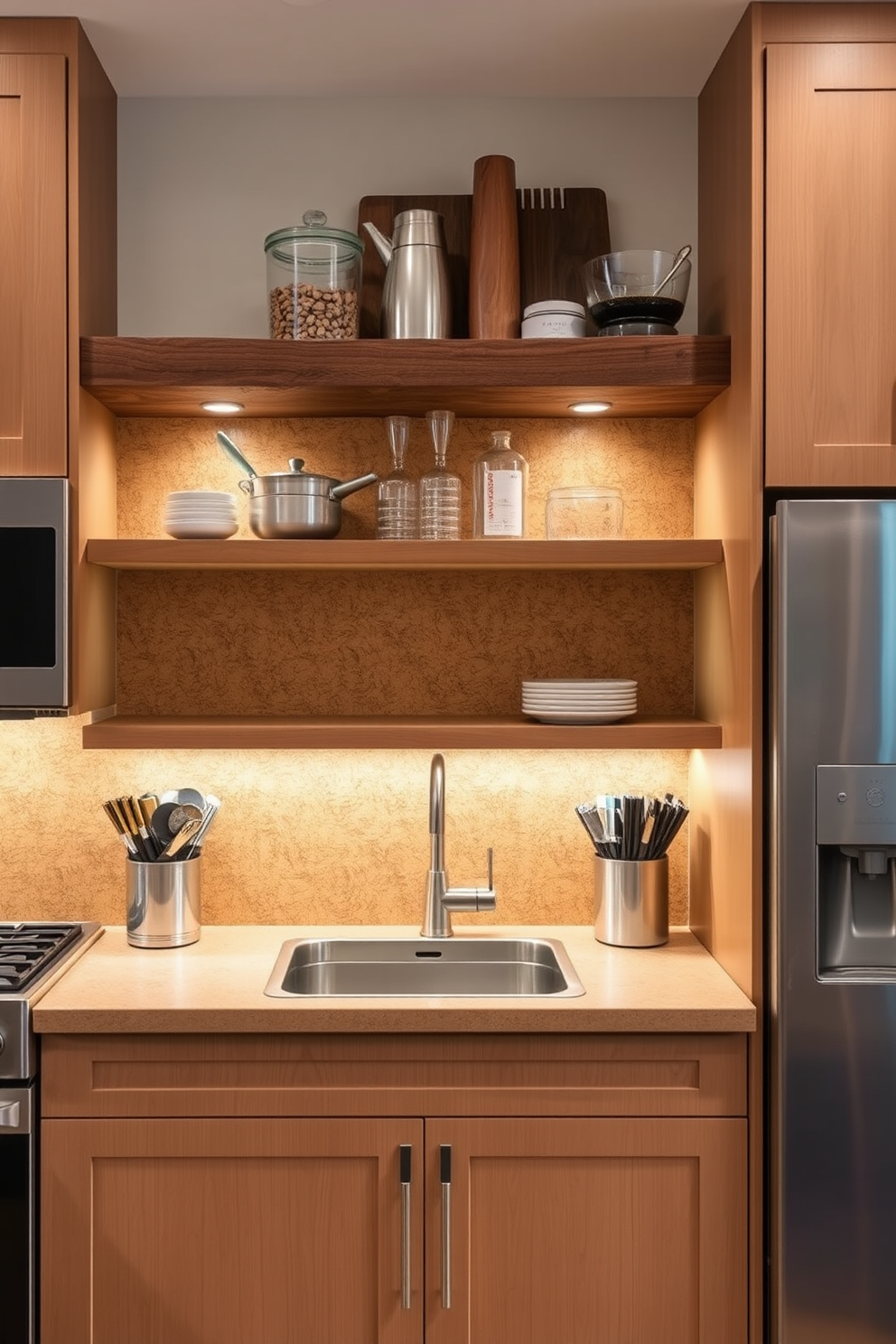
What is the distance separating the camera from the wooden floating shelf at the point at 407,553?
83.3 inches

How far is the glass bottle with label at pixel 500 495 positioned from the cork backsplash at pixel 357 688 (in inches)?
8.4

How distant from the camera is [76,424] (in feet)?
6.82

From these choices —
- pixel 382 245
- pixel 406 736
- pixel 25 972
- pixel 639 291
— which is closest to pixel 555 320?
pixel 639 291

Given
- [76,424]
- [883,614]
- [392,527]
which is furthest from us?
[392,527]

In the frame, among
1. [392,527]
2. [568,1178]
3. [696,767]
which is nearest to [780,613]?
[696,767]

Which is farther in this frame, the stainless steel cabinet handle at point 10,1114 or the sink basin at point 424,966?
the sink basin at point 424,966

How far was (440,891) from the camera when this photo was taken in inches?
89.5

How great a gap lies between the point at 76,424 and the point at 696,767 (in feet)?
4.70

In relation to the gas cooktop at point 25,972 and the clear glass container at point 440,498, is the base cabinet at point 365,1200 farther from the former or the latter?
the clear glass container at point 440,498

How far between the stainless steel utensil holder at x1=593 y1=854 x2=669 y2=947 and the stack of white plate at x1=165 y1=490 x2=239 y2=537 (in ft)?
3.32

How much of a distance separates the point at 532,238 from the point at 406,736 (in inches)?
43.8

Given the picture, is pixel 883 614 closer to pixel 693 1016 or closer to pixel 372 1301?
pixel 693 1016

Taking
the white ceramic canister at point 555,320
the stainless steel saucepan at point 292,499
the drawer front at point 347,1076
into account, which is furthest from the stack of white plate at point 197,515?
the drawer front at point 347,1076

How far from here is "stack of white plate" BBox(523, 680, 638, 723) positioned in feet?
7.10
